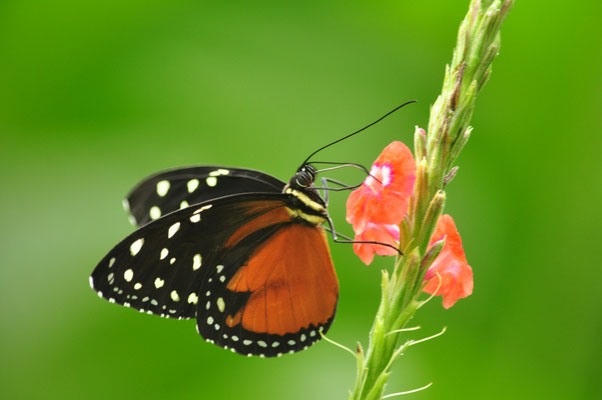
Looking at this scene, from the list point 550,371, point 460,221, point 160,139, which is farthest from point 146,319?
point 550,371

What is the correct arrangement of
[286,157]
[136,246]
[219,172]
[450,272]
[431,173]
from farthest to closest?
[286,157], [219,172], [136,246], [450,272], [431,173]

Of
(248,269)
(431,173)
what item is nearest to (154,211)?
(248,269)

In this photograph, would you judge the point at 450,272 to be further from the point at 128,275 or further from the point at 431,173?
the point at 128,275

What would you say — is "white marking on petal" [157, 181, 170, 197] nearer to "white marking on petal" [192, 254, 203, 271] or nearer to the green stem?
"white marking on petal" [192, 254, 203, 271]

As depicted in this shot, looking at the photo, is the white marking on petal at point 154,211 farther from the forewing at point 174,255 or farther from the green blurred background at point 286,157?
the green blurred background at point 286,157

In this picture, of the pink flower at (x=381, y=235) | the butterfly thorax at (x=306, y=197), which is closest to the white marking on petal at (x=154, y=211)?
the butterfly thorax at (x=306, y=197)

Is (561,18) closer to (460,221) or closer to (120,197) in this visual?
(460,221)
